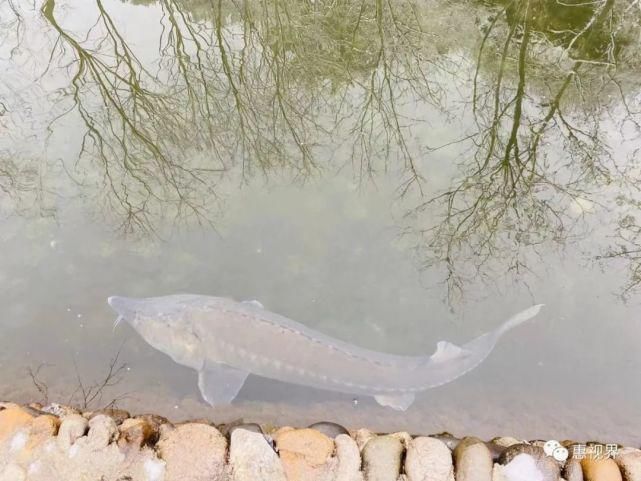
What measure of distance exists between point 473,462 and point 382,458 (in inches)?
17.7

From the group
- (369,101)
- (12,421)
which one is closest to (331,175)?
(369,101)

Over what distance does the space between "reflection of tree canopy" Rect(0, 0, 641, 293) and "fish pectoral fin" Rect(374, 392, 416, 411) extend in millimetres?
923

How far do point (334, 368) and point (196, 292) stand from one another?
1217 millimetres

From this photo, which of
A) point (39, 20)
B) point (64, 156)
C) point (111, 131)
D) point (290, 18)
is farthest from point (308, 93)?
point (39, 20)

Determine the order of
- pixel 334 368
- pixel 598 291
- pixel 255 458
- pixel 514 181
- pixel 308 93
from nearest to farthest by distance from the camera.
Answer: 1. pixel 255 458
2. pixel 334 368
3. pixel 598 291
4. pixel 514 181
5. pixel 308 93

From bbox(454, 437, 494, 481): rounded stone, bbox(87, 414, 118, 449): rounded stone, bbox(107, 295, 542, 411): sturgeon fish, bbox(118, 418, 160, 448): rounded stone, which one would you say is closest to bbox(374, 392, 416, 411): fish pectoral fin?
bbox(107, 295, 542, 411): sturgeon fish

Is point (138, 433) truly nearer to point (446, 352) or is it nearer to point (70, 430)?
point (70, 430)

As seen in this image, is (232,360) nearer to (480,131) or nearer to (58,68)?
(480,131)

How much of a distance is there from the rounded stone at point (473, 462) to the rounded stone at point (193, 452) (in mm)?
1177

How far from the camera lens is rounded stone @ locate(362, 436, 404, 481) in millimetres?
2592

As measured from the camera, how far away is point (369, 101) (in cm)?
490

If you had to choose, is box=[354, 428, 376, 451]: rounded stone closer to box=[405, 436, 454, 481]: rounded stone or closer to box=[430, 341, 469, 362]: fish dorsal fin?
box=[405, 436, 454, 481]: rounded stone

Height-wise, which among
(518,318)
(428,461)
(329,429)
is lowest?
(428,461)

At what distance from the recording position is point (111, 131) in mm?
4754
